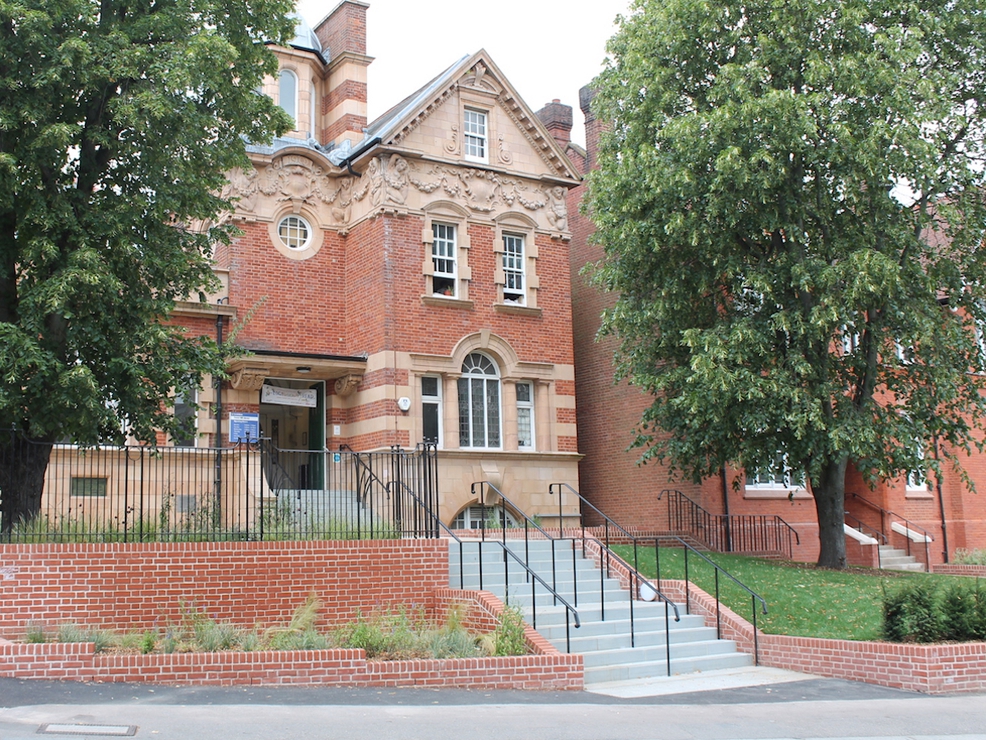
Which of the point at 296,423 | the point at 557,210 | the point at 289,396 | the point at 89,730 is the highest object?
the point at 557,210

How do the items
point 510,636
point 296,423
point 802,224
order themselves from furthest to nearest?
point 296,423
point 802,224
point 510,636

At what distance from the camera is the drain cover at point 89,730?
8906 mm

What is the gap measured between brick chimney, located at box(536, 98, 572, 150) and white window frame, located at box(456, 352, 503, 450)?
29.2ft

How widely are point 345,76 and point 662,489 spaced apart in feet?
41.8

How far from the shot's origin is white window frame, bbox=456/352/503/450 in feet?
79.2

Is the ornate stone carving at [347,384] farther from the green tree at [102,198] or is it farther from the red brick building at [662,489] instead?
the green tree at [102,198]

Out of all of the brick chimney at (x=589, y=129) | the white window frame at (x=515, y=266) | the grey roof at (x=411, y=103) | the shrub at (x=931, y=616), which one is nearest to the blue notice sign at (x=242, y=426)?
the white window frame at (x=515, y=266)

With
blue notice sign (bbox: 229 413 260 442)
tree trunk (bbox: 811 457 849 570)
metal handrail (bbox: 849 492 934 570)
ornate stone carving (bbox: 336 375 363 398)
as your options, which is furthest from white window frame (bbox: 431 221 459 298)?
metal handrail (bbox: 849 492 934 570)

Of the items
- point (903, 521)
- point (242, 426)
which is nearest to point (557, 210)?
point (242, 426)

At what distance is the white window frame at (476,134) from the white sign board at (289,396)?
671 centimetres

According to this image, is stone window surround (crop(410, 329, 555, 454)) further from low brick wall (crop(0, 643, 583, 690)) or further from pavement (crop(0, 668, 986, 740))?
pavement (crop(0, 668, 986, 740))

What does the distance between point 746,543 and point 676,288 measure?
7.49 meters

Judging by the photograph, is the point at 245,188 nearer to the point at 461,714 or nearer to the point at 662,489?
the point at 662,489

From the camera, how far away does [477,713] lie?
Answer: 34.9ft
